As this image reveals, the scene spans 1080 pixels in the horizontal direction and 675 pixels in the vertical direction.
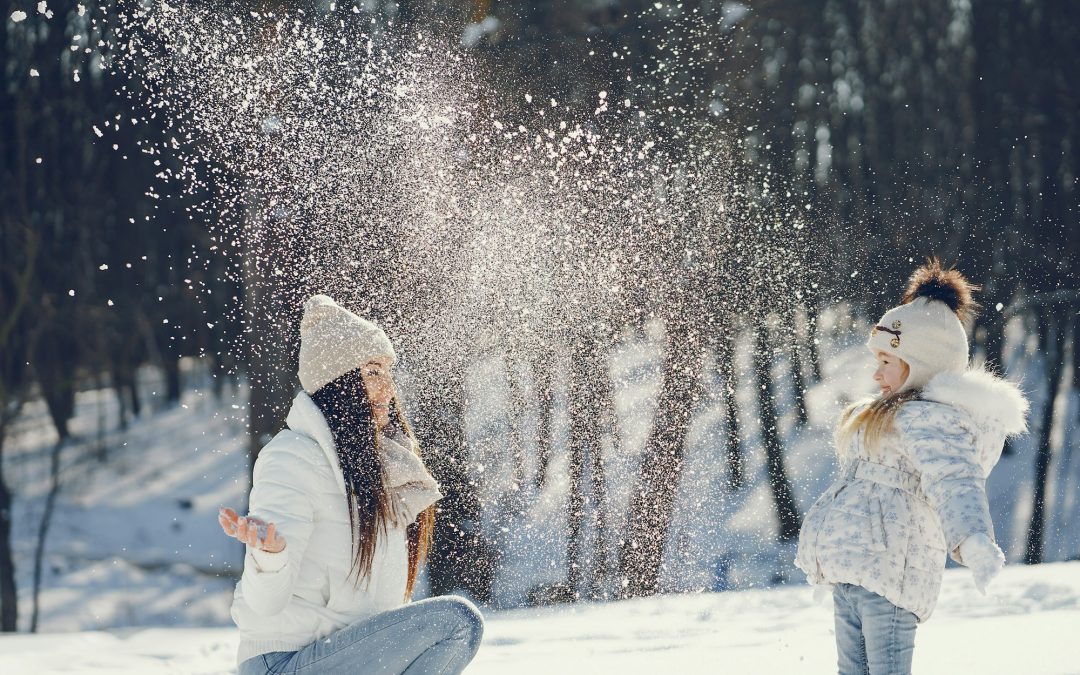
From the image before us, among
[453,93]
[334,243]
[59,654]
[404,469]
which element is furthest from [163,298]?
[404,469]

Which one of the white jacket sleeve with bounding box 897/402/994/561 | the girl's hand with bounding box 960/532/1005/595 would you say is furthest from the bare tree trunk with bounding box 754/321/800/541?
the girl's hand with bounding box 960/532/1005/595

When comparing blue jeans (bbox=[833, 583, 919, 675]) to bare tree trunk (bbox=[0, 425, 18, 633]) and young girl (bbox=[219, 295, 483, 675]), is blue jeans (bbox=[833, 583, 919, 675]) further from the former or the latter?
bare tree trunk (bbox=[0, 425, 18, 633])

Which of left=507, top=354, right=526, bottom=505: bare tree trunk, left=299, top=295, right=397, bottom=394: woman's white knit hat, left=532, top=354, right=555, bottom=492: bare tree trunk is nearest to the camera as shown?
left=299, top=295, right=397, bottom=394: woman's white knit hat

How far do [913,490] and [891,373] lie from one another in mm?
381

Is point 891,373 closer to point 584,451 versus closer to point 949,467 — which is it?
point 949,467

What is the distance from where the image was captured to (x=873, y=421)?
329 cm

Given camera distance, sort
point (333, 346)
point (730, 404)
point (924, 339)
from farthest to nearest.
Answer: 1. point (730, 404)
2. point (924, 339)
3. point (333, 346)

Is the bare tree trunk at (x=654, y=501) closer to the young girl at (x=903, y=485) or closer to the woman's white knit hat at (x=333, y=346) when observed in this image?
the young girl at (x=903, y=485)

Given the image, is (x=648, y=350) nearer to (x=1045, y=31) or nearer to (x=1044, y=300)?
(x=1044, y=300)

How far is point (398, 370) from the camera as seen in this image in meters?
11.4

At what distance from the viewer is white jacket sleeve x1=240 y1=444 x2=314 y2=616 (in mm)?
2504

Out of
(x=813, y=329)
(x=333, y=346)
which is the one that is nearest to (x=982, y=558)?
(x=333, y=346)

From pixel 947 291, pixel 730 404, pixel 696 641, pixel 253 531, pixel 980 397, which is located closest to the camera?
pixel 253 531

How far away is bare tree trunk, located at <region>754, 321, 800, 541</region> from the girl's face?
38.6 ft
